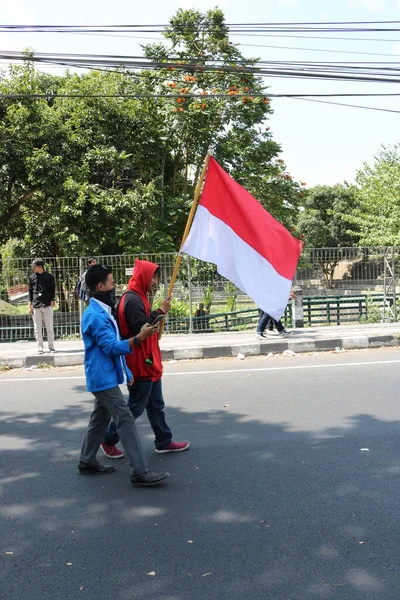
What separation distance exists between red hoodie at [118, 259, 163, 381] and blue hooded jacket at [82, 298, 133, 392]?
0.22 m

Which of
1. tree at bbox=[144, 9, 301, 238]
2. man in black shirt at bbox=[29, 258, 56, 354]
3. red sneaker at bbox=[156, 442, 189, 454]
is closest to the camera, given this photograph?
red sneaker at bbox=[156, 442, 189, 454]

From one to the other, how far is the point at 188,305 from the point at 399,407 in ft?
25.3

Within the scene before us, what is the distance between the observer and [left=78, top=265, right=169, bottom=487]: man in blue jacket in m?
4.29

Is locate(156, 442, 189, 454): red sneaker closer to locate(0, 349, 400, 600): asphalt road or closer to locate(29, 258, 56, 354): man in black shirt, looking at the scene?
locate(0, 349, 400, 600): asphalt road

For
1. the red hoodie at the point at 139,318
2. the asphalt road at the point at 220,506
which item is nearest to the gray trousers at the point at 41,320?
the asphalt road at the point at 220,506

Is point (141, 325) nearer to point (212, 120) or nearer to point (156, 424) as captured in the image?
point (156, 424)

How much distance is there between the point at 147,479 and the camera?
169 inches

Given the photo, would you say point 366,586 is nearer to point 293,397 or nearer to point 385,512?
point 385,512

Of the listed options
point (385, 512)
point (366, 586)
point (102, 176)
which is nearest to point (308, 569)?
point (366, 586)

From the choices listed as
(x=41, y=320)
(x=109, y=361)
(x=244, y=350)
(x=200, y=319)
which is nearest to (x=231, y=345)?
(x=244, y=350)

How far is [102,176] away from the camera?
17391mm

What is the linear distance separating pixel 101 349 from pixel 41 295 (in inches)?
262

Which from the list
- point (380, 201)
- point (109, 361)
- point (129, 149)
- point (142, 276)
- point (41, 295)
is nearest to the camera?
point (109, 361)

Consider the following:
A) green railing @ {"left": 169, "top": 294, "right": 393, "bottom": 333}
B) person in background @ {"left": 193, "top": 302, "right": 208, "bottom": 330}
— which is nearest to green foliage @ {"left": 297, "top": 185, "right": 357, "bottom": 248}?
green railing @ {"left": 169, "top": 294, "right": 393, "bottom": 333}
